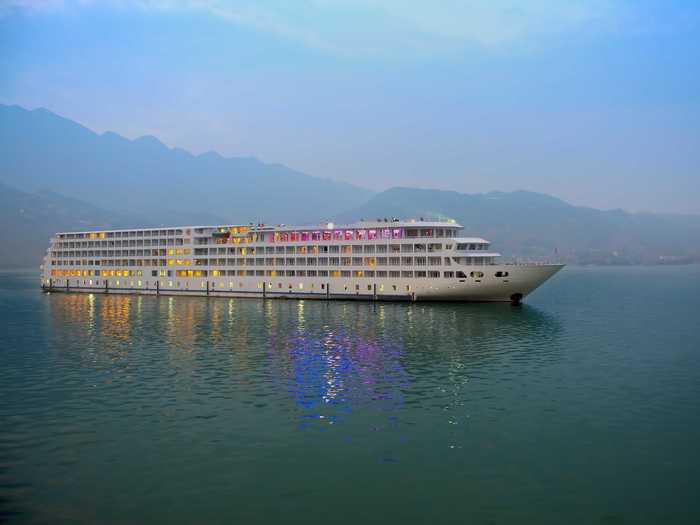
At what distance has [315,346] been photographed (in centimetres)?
5431

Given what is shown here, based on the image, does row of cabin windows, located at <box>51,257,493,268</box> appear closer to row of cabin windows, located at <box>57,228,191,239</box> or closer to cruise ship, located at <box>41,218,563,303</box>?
cruise ship, located at <box>41,218,563,303</box>

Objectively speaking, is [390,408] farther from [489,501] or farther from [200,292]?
[200,292]

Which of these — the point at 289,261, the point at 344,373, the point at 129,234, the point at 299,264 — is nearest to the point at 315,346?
the point at 344,373

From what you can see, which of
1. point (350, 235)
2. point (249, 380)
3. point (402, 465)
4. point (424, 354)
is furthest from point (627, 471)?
point (350, 235)

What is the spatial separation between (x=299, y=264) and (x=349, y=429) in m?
83.9

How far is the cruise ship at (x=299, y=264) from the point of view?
310ft

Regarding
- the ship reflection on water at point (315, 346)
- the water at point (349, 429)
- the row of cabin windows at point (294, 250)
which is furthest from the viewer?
the row of cabin windows at point (294, 250)

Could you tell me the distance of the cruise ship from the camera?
9456 centimetres

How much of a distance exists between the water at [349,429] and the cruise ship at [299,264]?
34.3 metres

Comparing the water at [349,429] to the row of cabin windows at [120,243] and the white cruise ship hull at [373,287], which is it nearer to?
the white cruise ship hull at [373,287]

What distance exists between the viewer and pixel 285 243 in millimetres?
113625

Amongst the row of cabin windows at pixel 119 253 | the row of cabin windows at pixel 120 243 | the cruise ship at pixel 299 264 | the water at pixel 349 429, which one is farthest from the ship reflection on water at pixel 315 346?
the row of cabin windows at pixel 120 243

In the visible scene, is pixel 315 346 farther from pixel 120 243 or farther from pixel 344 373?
pixel 120 243

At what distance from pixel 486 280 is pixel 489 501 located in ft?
242
